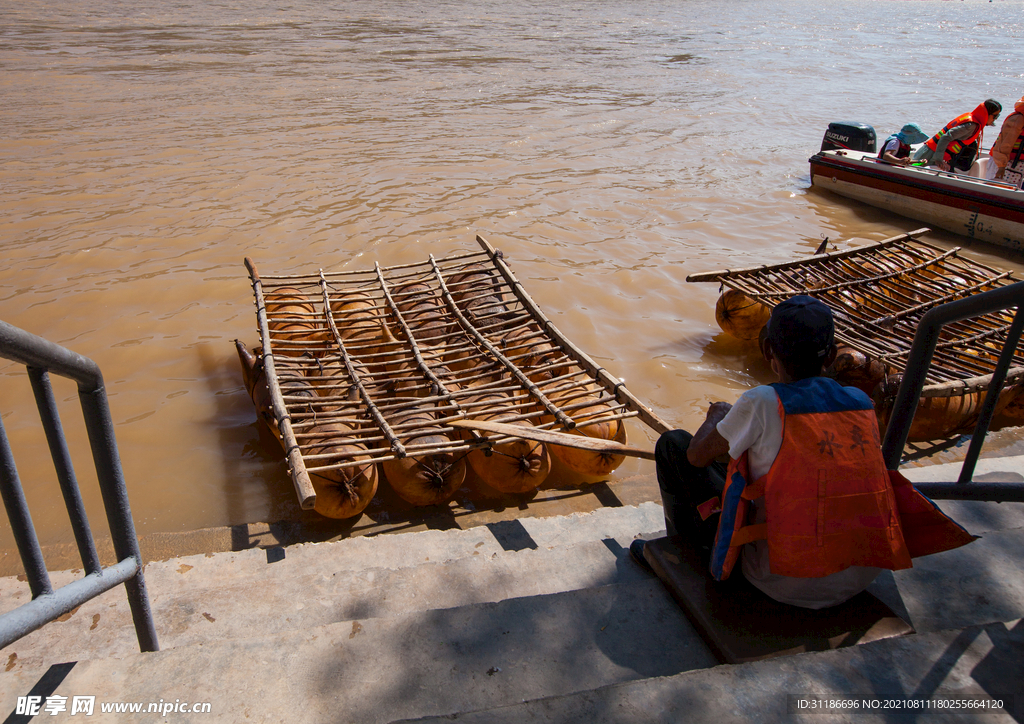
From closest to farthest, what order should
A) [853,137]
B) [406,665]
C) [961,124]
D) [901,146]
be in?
[406,665] → [961,124] → [901,146] → [853,137]

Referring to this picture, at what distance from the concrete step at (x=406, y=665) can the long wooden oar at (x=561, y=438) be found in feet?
4.64

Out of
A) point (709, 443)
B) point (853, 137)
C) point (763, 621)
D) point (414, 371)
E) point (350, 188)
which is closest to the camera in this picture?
point (763, 621)

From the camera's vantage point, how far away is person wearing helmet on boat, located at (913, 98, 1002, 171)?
25.0ft

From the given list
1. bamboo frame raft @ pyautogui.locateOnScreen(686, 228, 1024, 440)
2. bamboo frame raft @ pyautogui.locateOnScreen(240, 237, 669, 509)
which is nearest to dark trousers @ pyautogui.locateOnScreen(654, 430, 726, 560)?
bamboo frame raft @ pyautogui.locateOnScreen(240, 237, 669, 509)

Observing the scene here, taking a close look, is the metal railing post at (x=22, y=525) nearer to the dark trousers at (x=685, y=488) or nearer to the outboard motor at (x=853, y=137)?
the dark trousers at (x=685, y=488)

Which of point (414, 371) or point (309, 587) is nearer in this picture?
point (309, 587)

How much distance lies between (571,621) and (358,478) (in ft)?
6.26

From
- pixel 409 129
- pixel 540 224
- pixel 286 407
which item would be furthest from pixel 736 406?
pixel 409 129

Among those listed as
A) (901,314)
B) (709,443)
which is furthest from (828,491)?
(901,314)

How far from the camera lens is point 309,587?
2.58m

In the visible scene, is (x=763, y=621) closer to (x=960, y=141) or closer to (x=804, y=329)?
(x=804, y=329)

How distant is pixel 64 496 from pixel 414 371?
2.83 metres

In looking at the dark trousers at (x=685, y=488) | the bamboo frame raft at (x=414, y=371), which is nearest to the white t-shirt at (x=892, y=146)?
the bamboo frame raft at (x=414, y=371)

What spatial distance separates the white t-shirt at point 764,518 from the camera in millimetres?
1847
